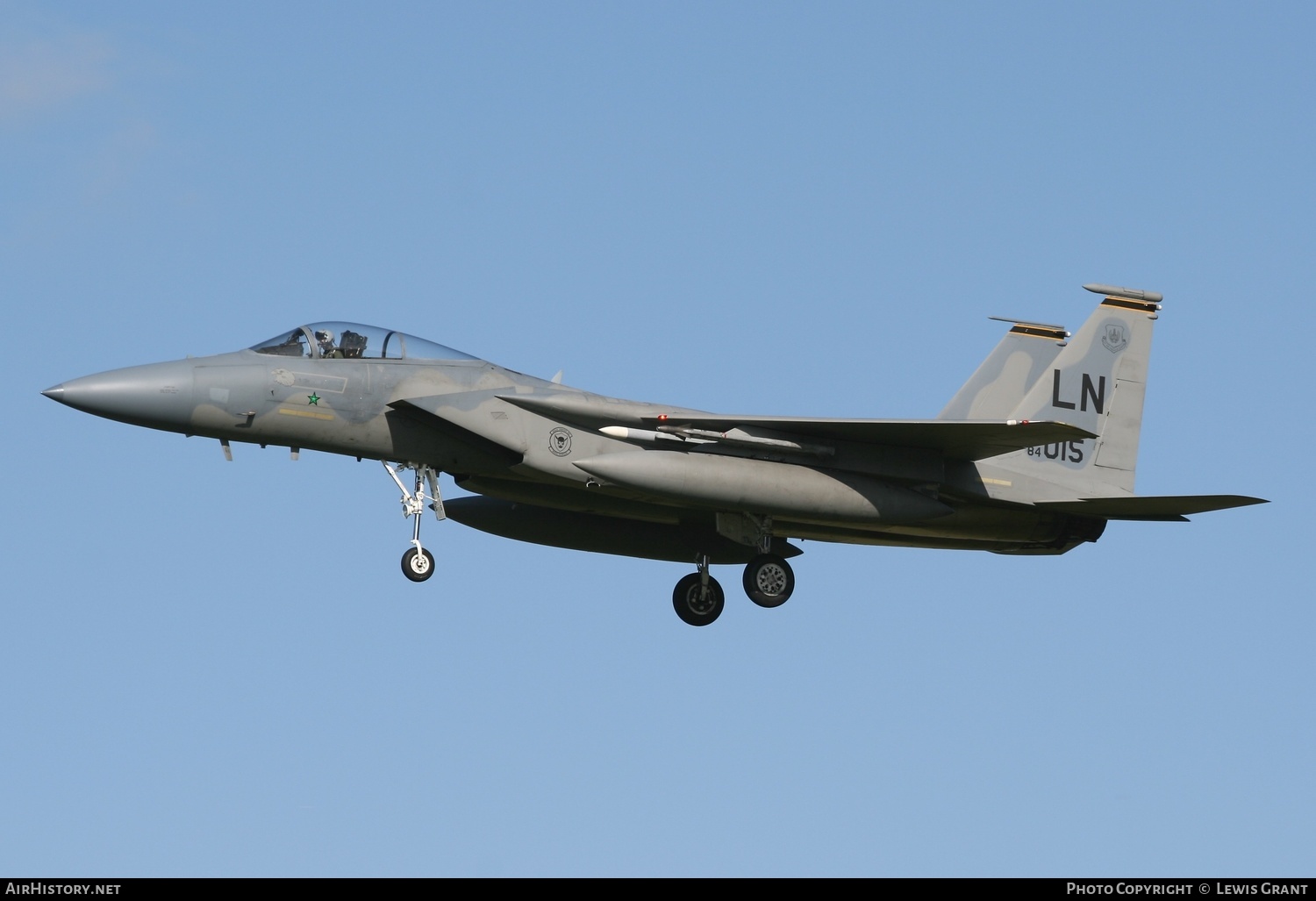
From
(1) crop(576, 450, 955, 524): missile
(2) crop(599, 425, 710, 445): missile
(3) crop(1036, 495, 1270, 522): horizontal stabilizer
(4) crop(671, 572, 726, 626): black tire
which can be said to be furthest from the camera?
(4) crop(671, 572, 726, 626): black tire

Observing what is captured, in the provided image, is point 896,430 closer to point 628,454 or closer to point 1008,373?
point 628,454

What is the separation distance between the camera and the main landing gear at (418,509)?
17.9m

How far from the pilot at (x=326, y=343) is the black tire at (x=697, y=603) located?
17.4ft

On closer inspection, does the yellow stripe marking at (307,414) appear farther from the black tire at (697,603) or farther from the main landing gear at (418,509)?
the black tire at (697,603)

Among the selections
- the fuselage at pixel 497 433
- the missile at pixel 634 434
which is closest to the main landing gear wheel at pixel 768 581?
the fuselage at pixel 497 433

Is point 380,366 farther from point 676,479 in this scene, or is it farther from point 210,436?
point 676,479

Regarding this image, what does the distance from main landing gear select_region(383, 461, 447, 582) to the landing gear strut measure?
3.79 meters

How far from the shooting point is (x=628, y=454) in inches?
705

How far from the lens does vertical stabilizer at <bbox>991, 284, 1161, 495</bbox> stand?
20.8 metres

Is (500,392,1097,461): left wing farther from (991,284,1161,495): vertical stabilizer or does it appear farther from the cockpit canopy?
(991,284,1161,495): vertical stabilizer

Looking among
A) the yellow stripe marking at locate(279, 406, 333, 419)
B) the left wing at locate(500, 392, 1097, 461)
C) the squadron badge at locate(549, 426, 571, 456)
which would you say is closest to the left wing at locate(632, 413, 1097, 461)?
the left wing at locate(500, 392, 1097, 461)

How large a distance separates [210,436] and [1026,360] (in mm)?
10110

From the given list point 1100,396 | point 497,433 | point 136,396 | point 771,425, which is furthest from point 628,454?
point 1100,396
